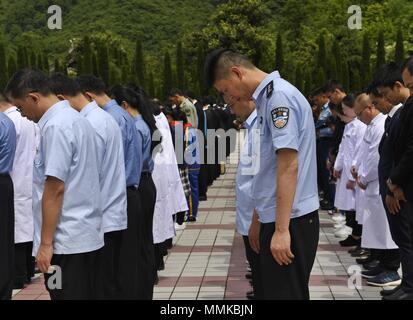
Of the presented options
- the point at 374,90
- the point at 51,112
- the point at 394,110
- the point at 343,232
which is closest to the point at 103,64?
the point at 343,232

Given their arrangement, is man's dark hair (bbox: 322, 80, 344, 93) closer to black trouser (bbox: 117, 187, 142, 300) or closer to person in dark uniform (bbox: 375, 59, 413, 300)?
person in dark uniform (bbox: 375, 59, 413, 300)

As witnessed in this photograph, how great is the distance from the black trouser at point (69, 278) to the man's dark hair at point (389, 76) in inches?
133

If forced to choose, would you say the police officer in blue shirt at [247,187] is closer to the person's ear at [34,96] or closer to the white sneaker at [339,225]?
the person's ear at [34,96]

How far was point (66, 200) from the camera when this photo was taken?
160 inches

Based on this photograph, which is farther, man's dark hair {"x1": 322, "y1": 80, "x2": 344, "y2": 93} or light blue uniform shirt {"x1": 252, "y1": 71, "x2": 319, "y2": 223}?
man's dark hair {"x1": 322, "y1": 80, "x2": 344, "y2": 93}

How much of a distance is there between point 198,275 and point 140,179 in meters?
1.93

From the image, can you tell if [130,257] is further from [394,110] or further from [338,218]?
[338,218]

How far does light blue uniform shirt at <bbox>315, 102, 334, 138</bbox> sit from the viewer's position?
39.3ft

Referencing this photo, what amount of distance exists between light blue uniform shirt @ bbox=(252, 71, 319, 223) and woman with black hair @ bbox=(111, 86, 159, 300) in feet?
7.43

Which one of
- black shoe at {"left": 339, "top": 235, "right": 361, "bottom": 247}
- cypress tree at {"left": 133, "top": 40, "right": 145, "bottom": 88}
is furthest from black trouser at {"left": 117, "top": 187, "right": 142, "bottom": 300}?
cypress tree at {"left": 133, "top": 40, "right": 145, "bottom": 88}

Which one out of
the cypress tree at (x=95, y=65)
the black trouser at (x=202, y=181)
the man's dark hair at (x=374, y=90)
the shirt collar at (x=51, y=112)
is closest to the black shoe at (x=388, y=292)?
the man's dark hair at (x=374, y=90)

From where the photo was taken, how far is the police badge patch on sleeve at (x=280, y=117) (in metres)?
3.50

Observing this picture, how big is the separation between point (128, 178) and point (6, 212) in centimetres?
111

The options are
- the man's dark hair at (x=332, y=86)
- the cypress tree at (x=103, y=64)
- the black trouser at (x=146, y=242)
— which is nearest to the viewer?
the black trouser at (x=146, y=242)
